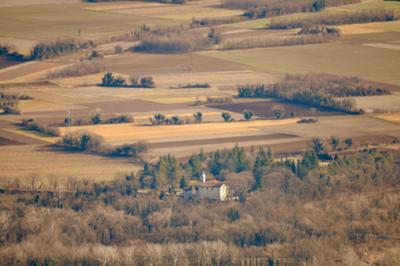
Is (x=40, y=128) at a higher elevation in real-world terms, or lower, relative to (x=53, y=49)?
lower

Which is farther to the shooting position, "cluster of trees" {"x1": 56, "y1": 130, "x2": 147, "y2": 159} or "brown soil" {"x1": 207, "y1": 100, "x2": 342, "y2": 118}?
"brown soil" {"x1": 207, "y1": 100, "x2": 342, "y2": 118}

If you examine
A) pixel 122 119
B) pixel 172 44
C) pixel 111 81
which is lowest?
pixel 111 81

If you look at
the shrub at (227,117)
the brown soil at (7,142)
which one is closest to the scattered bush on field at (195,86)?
the shrub at (227,117)

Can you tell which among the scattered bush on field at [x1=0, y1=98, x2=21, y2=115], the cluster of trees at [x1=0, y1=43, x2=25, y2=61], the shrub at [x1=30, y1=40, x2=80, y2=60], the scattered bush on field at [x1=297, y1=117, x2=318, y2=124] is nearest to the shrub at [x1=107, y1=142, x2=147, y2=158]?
the scattered bush on field at [x1=297, y1=117, x2=318, y2=124]

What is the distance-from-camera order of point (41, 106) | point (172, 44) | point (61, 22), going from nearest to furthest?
point (41, 106)
point (172, 44)
point (61, 22)

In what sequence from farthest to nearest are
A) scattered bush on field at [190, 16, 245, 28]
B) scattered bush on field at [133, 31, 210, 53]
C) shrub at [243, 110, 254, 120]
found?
scattered bush on field at [190, 16, 245, 28] < scattered bush on field at [133, 31, 210, 53] < shrub at [243, 110, 254, 120]

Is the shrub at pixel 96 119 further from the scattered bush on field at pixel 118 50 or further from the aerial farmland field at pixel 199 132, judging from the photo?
the scattered bush on field at pixel 118 50

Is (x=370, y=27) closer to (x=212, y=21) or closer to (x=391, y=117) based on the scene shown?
(x=212, y=21)

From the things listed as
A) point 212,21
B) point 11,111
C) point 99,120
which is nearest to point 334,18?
point 212,21

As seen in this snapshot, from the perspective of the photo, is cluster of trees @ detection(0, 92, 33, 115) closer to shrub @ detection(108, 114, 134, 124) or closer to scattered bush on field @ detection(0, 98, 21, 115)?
scattered bush on field @ detection(0, 98, 21, 115)
